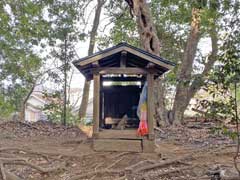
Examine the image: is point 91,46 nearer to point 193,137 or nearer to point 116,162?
point 193,137

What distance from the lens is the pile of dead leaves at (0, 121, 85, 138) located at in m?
9.86

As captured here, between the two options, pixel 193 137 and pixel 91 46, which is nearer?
pixel 193 137

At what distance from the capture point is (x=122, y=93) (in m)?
8.52

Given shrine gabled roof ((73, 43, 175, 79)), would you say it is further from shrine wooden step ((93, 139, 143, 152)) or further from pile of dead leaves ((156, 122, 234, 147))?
pile of dead leaves ((156, 122, 234, 147))

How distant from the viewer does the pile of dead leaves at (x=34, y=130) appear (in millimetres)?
9859

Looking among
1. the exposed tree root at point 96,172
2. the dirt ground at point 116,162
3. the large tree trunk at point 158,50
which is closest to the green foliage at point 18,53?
the large tree trunk at point 158,50

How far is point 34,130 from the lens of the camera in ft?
34.3

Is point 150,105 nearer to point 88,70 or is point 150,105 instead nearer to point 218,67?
point 88,70

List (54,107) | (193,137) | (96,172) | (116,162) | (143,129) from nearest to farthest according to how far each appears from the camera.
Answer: (96,172), (116,162), (143,129), (193,137), (54,107)

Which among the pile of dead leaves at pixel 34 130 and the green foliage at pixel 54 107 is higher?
the green foliage at pixel 54 107

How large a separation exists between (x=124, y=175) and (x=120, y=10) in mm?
10917

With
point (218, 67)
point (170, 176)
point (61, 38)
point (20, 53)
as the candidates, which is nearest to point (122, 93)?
point (170, 176)

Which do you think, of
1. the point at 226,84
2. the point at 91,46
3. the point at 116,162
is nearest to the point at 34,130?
the point at 116,162

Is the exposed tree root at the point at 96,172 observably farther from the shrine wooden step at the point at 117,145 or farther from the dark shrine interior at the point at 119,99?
the dark shrine interior at the point at 119,99
